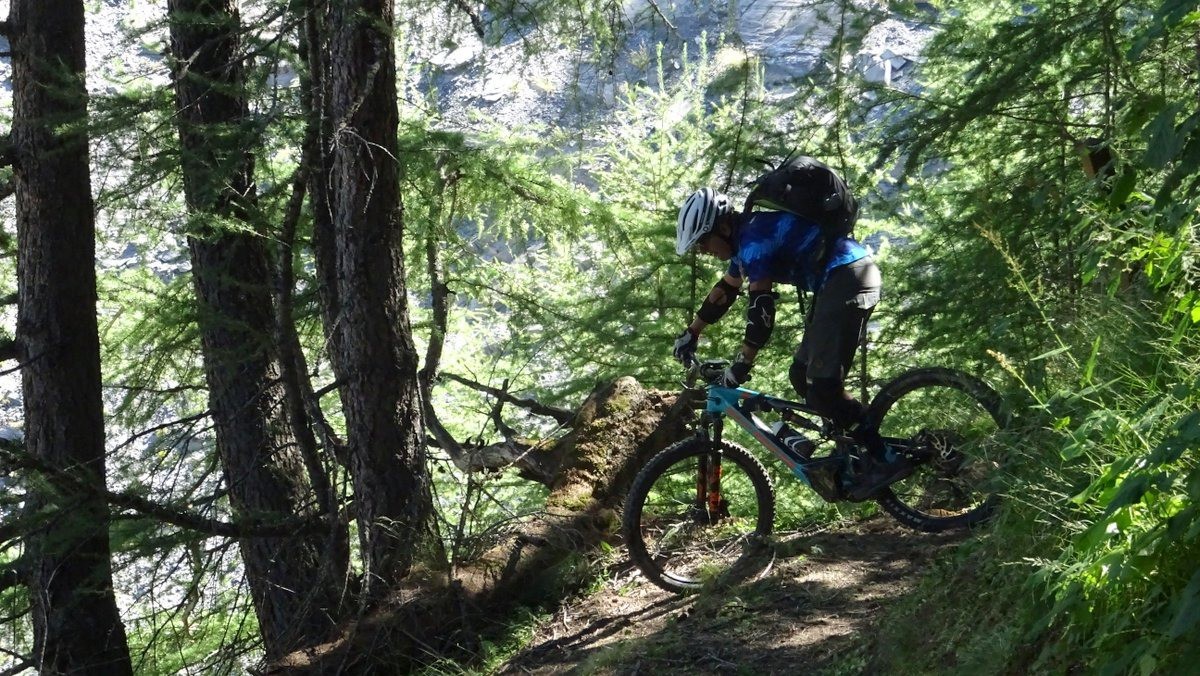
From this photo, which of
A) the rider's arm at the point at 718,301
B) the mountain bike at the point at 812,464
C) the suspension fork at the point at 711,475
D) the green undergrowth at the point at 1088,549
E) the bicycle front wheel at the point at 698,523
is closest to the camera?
the green undergrowth at the point at 1088,549

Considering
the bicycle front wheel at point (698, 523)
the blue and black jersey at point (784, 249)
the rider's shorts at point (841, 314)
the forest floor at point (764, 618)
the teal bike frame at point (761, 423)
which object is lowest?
the forest floor at point (764, 618)

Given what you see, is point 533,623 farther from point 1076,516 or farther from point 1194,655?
point 1194,655

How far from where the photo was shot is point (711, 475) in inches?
254

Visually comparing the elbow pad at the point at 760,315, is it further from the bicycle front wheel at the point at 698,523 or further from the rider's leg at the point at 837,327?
the bicycle front wheel at the point at 698,523

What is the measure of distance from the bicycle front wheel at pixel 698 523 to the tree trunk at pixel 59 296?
378 centimetres

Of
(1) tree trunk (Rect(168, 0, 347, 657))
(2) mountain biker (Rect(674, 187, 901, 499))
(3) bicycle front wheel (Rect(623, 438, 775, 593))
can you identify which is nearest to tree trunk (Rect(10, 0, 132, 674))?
(1) tree trunk (Rect(168, 0, 347, 657))

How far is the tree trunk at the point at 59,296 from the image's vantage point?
7.35 meters

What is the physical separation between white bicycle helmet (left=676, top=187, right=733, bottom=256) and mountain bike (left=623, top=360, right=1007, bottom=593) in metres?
0.77

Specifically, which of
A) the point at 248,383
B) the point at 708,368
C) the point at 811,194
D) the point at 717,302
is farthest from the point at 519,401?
the point at 811,194

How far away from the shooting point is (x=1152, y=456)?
2.62 meters

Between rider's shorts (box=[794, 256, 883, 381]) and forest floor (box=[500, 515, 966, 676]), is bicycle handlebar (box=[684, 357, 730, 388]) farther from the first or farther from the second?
forest floor (box=[500, 515, 966, 676])

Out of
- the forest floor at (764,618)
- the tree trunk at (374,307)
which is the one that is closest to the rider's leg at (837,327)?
the forest floor at (764,618)

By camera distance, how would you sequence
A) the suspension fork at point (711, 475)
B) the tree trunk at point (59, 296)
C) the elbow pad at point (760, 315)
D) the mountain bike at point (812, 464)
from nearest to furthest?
the elbow pad at point (760, 315), the mountain bike at point (812, 464), the suspension fork at point (711, 475), the tree trunk at point (59, 296)

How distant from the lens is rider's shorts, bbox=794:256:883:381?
5.77m
